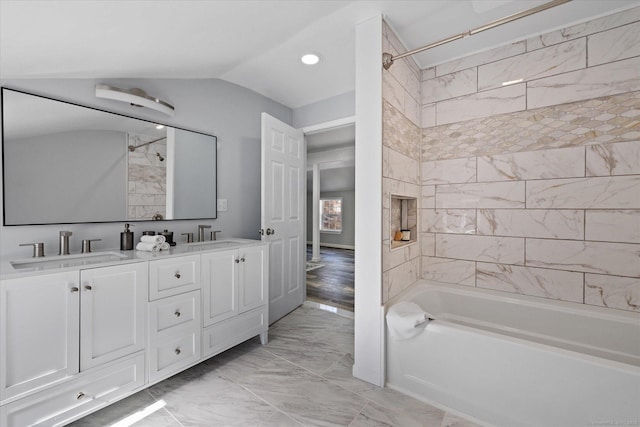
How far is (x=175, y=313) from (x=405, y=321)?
4.78ft

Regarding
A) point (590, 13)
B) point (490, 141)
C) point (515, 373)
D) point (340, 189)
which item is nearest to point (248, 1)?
point (490, 141)

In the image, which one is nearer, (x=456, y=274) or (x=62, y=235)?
(x=62, y=235)

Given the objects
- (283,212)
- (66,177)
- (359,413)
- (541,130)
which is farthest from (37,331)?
(541,130)

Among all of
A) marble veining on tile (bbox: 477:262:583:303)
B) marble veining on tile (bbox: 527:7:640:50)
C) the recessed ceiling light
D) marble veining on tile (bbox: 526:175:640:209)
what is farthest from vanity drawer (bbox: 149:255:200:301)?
marble veining on tile (bbox: 527:7:640:50)

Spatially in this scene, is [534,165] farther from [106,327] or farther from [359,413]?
[106,327]

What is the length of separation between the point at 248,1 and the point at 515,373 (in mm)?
2369

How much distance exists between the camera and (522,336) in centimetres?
201

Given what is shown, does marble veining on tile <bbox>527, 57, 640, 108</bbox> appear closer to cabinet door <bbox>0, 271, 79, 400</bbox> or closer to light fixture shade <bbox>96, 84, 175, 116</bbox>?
light fixture shade <bbox>96, 84, 175, 116</bbox>

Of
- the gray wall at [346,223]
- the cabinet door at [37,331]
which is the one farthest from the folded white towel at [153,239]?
the gray wall at [346,223]

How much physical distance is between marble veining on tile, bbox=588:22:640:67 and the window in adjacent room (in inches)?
249

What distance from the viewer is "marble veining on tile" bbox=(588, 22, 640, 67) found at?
1778 mm

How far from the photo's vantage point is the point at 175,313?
1.75 m

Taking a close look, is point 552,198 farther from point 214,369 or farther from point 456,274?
point 214,369

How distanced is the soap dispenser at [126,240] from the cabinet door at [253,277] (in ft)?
2.38
